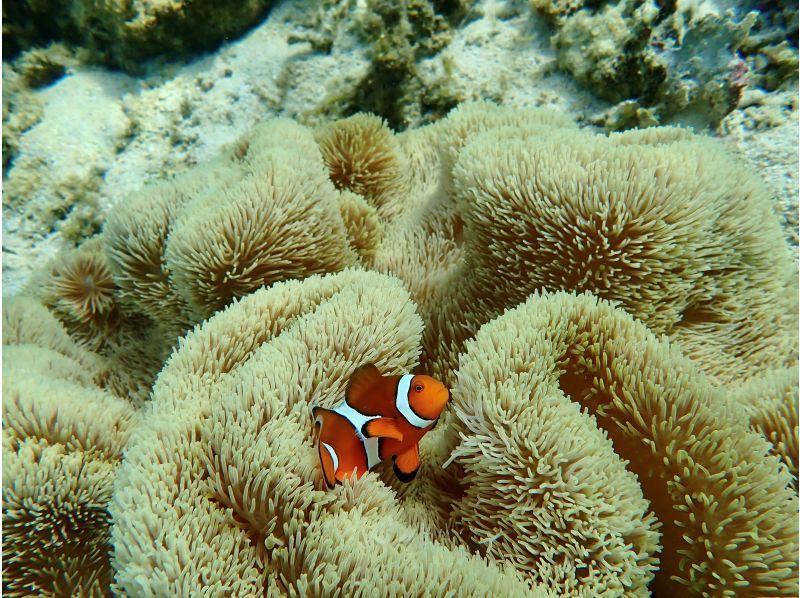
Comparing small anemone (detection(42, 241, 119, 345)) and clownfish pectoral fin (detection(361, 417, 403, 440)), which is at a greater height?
clownfish pectoral fin (detection(361, 417, 403, 440))

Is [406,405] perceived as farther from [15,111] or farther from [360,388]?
[15,111]

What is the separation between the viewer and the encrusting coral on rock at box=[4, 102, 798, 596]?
0.93 m

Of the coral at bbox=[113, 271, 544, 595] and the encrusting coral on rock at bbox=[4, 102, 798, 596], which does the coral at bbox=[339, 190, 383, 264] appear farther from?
the coral at bbox=[113, 271, 544, 595]

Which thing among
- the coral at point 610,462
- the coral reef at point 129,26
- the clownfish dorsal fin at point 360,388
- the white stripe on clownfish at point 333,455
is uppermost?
the coral reef at point 129,26

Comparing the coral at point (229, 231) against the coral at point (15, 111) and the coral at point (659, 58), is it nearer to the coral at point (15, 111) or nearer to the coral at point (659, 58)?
the coral at point (659, 58)

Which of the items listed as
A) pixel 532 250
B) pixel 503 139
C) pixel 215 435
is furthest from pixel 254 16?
pixel 215 435

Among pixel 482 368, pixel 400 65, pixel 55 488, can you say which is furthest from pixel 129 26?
pixel 482 368

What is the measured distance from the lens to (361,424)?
1.01 meters

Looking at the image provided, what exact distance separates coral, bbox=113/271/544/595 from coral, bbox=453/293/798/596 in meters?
0.15

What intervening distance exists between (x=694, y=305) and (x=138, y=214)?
5.62 feet

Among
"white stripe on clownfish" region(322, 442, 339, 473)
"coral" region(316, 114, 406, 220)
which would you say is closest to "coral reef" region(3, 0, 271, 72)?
"coral" region(316, 114, 406, 220)

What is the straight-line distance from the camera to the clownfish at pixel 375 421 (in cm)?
100

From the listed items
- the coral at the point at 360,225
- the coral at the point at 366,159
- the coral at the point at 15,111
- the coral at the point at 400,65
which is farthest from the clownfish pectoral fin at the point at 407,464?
the coral at the point at 15,111

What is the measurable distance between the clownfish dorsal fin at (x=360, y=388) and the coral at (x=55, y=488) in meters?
0.62
